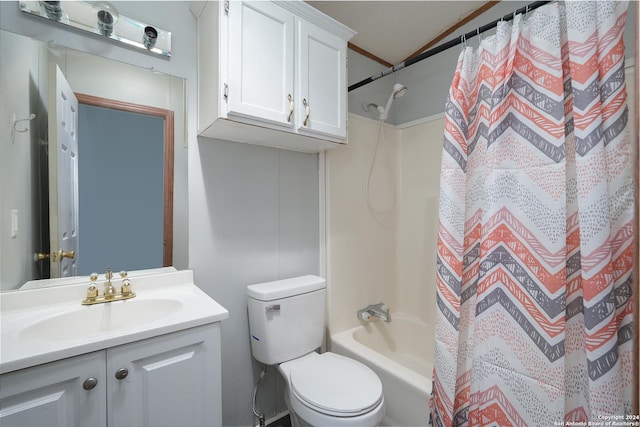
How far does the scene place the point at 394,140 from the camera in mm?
2250

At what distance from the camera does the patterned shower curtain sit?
2.82 ft

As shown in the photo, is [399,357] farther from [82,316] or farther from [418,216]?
[82,316]

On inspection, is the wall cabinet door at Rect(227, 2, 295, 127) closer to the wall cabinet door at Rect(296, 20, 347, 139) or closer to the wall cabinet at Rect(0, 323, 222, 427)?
the wall cabinet door at Rect(296, 20, 347, 139)

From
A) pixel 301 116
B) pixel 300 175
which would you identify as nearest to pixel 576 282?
pixel 301 116

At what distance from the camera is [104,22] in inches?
46.3

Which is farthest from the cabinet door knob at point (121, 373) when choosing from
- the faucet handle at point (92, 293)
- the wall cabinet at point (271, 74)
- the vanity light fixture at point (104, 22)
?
the vanity light fixture at point (104, 22)

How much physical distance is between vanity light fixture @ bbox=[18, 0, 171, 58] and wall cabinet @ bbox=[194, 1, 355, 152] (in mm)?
188

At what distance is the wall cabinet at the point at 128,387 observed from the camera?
0.73 meters

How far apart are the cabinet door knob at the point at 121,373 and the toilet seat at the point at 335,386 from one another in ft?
2.24

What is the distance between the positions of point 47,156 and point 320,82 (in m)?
1.21

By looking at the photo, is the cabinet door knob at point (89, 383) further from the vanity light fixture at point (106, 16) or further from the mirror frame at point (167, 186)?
the vanity light fixture at point (106, 16)

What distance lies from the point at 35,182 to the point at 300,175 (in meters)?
1.20

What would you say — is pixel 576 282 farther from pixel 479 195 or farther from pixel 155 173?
pixel 155 173

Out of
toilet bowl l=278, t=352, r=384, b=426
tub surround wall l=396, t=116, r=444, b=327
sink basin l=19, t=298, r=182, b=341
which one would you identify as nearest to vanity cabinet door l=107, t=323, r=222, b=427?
sink basin l=19, t=298, r=182, b=341
